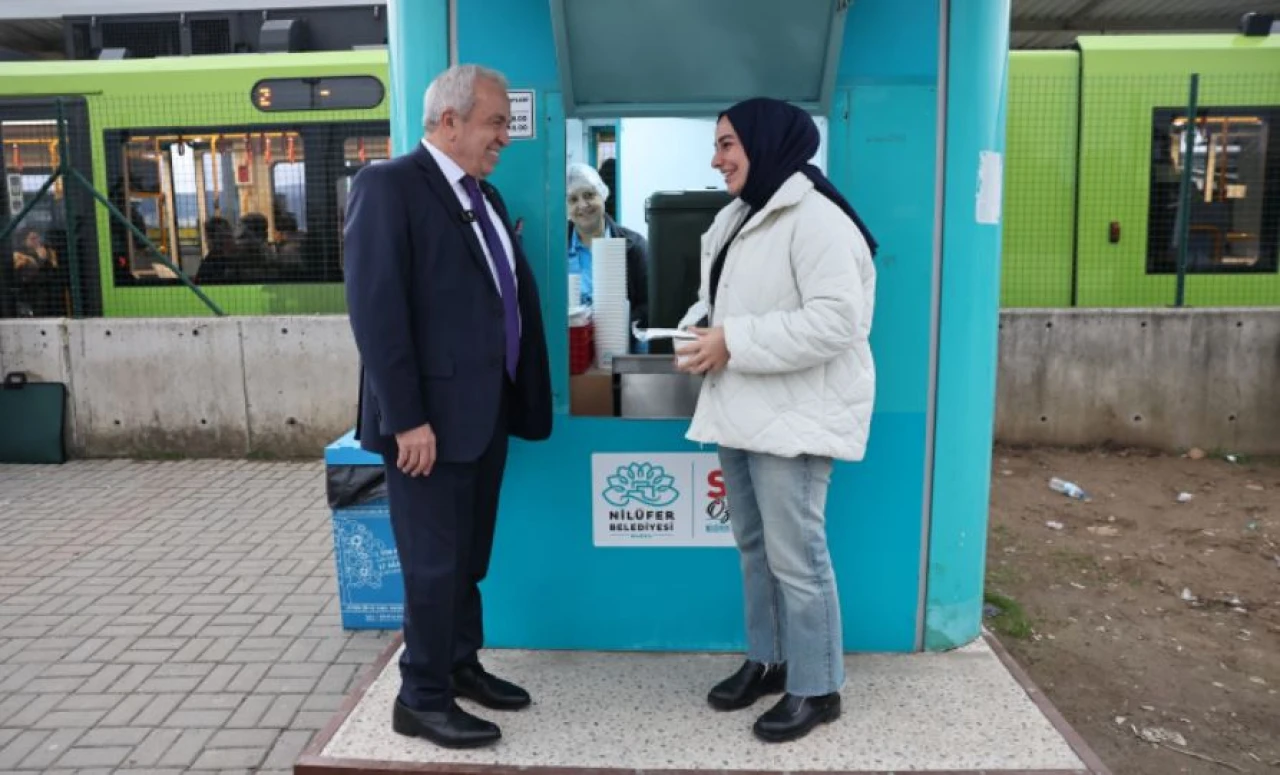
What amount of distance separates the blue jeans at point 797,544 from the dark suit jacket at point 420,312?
0.73m

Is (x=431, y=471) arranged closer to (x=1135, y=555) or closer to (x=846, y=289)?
(x=846, y=289)

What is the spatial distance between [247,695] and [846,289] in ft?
8.13

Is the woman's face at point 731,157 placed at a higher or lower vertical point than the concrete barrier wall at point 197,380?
higher

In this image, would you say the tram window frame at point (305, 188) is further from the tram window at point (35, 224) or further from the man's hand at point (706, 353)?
the man's hand at point (706, 353)

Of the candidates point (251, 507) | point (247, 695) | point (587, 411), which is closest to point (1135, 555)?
point (587, 411)

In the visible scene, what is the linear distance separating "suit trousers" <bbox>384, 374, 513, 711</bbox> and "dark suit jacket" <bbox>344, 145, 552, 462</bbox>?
95mm

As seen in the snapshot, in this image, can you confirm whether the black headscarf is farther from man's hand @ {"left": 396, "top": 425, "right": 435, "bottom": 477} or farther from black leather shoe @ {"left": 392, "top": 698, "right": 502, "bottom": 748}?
black leather shoe @ {"left": 392, "top": 698, "right": 502, "bottom": 748}

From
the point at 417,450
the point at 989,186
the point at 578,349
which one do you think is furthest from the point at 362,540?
the point at 989,186

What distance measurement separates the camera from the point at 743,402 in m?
2.59

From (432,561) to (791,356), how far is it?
1073mm

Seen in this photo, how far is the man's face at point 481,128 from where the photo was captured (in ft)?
8.52

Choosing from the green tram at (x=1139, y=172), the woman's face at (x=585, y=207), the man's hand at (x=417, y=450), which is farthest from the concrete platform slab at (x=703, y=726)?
the green tram at (x=1139, y=172)

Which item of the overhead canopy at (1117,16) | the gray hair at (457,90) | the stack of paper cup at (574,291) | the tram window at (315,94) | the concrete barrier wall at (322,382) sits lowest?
the concrete barrier wall at (322,382)

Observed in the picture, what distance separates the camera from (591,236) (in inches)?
144
